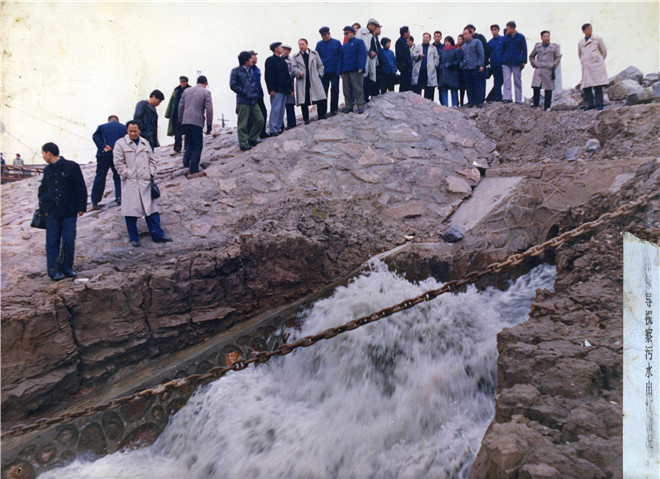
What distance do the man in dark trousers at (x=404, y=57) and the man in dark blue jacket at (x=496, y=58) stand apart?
162cm

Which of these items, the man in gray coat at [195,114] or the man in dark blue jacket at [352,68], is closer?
the man in gray coat at [195,114]

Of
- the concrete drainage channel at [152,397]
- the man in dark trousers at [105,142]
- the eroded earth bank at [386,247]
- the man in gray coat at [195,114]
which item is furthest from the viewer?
the man in gray coat at [195,114]

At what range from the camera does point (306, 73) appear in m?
8.05

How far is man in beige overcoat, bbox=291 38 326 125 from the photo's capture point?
7984 mm

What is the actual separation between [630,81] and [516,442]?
8.74 meters

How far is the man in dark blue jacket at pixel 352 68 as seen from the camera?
7.79m

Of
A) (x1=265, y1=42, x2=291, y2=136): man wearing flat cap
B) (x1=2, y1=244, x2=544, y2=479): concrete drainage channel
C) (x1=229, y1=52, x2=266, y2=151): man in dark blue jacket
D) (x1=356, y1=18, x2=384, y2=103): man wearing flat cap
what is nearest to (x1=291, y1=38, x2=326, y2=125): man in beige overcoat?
(x1=265, y1=42, x2=291, y2=136): man wearing flat cap

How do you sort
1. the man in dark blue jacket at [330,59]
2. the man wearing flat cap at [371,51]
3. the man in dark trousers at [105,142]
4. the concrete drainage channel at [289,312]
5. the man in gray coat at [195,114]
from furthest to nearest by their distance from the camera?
the man wearing flat cap at [371,51], the man in dark blue jacket at [330,59], the man in gray coat at [195,114], the man in dark trousers at [105,142], the concrete drainage channel at [289,312]

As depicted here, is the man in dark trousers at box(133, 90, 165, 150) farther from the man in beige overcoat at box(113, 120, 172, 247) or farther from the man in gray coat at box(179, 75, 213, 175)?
the man in beige overcoat at box(113, 120, 172, 247)

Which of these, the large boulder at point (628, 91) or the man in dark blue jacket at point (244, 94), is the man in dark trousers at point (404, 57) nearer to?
the man in dark blue jacket at point (244, 94)

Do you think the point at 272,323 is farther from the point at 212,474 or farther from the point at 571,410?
the point at 571,410

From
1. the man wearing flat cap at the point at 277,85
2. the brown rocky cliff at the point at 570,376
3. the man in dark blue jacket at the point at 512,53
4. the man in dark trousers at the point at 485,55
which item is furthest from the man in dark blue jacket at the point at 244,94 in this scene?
the brown rocky cliff at the point at 570,376

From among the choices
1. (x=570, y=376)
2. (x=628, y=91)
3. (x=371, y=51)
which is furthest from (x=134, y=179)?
(x=628, y=91)

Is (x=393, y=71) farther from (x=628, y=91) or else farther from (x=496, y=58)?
(x=628, y=91)
